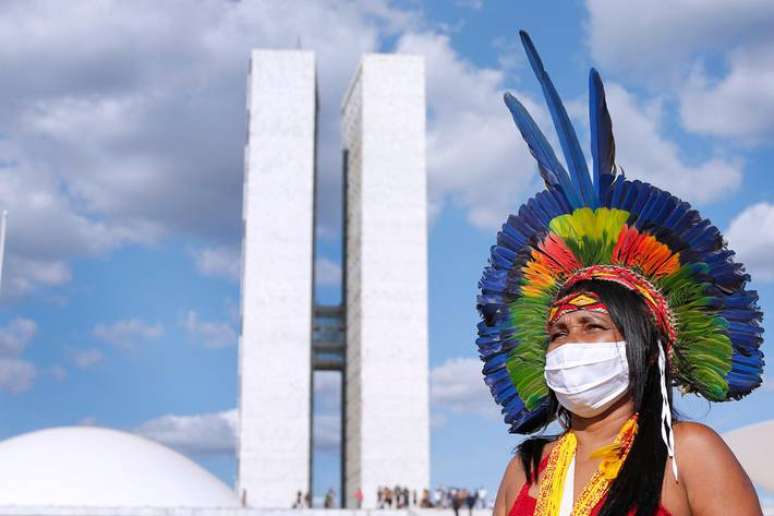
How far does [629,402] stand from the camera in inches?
82.4

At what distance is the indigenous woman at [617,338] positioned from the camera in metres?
1.94

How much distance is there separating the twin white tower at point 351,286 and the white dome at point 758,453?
70.6 feet

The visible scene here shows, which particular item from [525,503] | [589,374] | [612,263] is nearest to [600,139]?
[612,263]

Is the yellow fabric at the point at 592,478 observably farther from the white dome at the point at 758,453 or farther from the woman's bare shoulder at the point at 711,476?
the white dome at the point at 758,453

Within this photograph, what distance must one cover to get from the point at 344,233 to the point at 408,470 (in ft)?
37.5

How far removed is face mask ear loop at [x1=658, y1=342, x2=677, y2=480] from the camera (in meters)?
1.93

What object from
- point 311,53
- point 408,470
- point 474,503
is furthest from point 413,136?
point 474,503

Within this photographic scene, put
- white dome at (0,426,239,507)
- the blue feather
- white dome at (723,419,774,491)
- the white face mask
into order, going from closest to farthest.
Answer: the white face mask
the blue feather
white dome at (723,419,774,491)
white dome at (0,426,239,507)

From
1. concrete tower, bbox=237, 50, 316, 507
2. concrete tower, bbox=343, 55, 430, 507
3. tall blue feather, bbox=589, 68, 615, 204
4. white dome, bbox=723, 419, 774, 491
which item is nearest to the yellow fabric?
tall blue feather, bbox=589, 68, 615, 204

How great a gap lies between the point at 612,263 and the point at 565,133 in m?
0.28

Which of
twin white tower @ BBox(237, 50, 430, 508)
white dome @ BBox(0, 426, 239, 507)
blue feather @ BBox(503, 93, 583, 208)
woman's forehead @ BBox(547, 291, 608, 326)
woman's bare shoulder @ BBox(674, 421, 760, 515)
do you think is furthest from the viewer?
twin white tower @ BBox(237, 50, 430, 508)

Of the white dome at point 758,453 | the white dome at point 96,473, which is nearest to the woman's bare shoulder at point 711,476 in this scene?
the white dome at point 758,453

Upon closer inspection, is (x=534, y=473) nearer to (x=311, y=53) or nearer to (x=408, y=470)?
(x=408, y=470)

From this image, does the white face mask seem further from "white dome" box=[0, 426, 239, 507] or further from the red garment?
"white dome" box=[0, 426, 239, 507]
